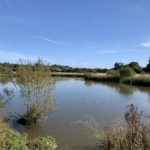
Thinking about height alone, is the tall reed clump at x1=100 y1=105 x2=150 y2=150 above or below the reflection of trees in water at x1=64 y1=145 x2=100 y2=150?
above

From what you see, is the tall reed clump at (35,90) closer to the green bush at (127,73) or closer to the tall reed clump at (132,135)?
the tall reed clump at (132,135)

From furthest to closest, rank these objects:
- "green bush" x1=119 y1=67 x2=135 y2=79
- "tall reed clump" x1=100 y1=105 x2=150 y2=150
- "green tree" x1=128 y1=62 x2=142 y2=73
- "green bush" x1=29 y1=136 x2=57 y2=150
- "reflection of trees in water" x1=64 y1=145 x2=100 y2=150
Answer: "green tree" x1=128 y1=62 x2=142 y2=73 → "green bush" x1=119 y1=67 x2=135 y2=79 → "reflection of trees in water" x1=64 y1=145 x2=100 y2=150 → "green bush" x1=29 y1=136 x2=57 y2=150 → "tall reed clump" x1=100 y1=105 x2=150 y2=150

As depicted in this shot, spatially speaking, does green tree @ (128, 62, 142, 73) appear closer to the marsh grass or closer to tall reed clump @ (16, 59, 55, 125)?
tall reed clump @ (16, 59, 55, 125)

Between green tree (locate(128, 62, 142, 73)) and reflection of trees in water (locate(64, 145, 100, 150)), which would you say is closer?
reflection of trees in water (locate(64, 145, 100, 150))

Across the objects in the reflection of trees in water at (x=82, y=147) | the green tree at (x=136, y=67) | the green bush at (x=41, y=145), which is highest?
the green tree at (x=136, y=67)

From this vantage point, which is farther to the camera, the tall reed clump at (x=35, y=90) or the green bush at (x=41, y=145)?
the tall reed clump at (x=35, y=90)

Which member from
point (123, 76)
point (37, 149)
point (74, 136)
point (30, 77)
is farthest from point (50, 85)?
point (123, 76)

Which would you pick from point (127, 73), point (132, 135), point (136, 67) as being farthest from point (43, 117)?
point (136, 67)

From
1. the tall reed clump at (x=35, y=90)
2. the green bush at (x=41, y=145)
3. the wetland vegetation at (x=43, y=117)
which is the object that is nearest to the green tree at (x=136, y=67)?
the wetland vegetation at (x=43, y=117)

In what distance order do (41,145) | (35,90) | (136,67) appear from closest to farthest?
(41,145)
(35,90)
(136,67)

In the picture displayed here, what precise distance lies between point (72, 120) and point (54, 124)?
1.50 m

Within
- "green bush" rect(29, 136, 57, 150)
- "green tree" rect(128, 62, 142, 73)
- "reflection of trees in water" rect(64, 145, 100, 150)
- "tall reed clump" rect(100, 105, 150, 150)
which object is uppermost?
"green tree" rect(128, 62, 142, 73)

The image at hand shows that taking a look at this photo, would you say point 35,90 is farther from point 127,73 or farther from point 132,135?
point 127,73

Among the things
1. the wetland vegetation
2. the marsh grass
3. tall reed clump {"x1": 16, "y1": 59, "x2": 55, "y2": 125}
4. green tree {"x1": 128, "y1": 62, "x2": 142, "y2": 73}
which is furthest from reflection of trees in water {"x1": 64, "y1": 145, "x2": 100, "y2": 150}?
green tree {"x1": 128, "y1": 62, "x2": 142, "y2": 73}
